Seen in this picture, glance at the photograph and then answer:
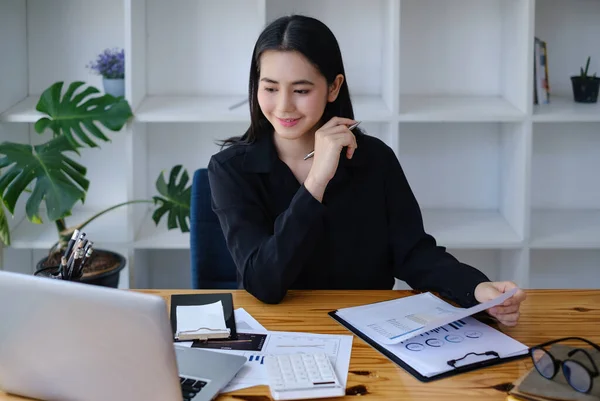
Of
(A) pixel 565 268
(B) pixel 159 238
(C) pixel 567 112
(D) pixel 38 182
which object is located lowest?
(A) pixel 565 268

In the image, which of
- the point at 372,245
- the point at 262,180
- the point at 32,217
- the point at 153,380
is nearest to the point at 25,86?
the point at 32,217

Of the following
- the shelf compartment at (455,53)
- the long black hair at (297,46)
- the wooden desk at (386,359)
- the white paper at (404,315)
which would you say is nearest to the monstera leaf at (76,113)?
the long black hair at (297,46)

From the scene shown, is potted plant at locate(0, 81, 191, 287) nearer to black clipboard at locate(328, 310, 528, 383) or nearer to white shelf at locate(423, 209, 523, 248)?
white shelf at locate(423, 209, 523, 248)

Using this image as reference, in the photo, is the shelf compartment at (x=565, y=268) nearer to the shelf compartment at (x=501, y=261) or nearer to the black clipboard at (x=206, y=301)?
the shelf compartment at (x=501, y=261)

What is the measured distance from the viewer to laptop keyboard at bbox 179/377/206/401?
4.17ft

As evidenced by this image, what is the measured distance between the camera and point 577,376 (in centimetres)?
123

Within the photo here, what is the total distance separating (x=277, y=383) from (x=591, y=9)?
2.35 meters

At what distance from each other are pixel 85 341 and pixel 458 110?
1.98 m

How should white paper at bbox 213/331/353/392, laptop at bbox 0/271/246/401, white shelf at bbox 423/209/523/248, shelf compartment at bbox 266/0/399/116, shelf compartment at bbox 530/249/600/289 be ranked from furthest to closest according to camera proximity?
shelf compartment at bbox 530/249/600/289
shelf compartment at bbox 266/0/399/116
white shelf at bbox 423/209/523/248
white paper at bbox 213/331/353/392
laptop at bbox 0/271/246/401

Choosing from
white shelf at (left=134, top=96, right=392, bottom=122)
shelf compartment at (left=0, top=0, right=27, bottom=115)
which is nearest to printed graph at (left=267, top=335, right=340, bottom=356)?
white shelf at (left=134, top=96, right=392, bottom=122)

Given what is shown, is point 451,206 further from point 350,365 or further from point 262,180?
point 350,365

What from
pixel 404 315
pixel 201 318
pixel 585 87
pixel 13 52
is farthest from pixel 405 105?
pixel 201 318

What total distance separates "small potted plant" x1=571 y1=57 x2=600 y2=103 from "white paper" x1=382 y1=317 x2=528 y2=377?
1715 millimetres

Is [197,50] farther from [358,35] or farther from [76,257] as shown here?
[76,257]
